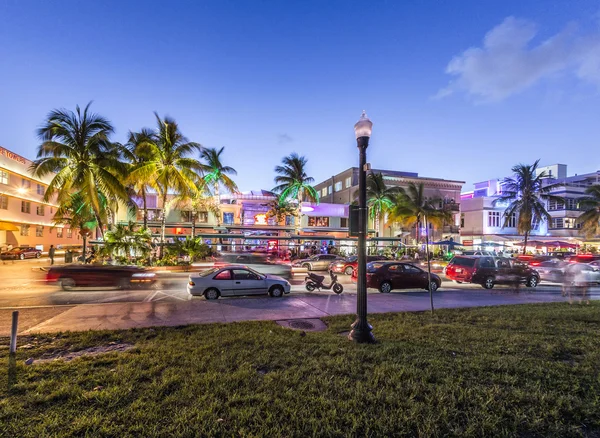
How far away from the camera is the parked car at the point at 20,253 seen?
2970 centimetres

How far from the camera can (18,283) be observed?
50.9 ft

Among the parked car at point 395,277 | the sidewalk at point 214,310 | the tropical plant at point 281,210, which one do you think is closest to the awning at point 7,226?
the tropical plant at point 281,210

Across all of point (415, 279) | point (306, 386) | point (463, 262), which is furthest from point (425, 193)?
point (306, 386)

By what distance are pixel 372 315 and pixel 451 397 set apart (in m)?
5.35

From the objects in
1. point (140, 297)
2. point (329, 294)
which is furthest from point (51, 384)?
point (329, 294)

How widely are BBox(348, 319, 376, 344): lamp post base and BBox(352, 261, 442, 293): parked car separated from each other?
26.1ft

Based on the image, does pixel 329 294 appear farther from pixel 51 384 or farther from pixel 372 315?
pixel 51 384

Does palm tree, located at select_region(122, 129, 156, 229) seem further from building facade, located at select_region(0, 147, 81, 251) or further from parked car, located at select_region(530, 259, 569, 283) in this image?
parked car, located at select_region(530, 259, 569, 283)

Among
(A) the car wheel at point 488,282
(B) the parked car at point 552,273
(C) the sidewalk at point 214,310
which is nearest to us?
(C) the sidewalk at point 214,310

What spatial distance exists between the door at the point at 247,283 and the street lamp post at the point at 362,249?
20.3 ft

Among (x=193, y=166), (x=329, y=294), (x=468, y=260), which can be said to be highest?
(x=193, y=166)

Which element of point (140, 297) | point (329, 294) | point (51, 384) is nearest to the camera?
point (51, 384)

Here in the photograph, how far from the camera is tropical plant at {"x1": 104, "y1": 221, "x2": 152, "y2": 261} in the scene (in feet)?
66.7

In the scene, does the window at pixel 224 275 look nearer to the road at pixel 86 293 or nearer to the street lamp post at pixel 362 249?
the road at pixel 86 293
